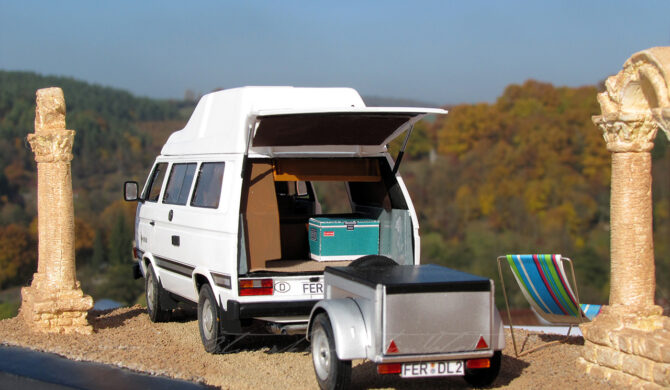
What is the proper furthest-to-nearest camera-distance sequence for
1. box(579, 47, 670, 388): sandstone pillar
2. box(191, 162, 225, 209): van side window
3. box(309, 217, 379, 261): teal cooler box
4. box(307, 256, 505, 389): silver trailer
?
box(309, 217, 379, 261): teal cooler box, box(191, 162, 225, 209): van side window, box(579, 47, 670, 388): sandstone pillar, box(307, 256, 505, 389): silver trailer

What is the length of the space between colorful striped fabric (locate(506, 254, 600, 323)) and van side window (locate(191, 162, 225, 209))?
2874 mm

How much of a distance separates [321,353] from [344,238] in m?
2.08

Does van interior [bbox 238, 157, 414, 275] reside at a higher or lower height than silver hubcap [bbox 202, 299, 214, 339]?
higher

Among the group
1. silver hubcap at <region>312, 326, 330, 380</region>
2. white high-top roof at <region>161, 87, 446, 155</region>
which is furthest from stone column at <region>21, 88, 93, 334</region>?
silver hubcap at <region>312, 326, 330, 380</region>

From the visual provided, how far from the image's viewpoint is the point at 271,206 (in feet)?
26.1

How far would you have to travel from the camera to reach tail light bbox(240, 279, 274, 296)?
24.4 feet

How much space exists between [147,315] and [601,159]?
161 ft

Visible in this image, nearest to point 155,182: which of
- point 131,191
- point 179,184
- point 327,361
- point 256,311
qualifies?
point 131,191

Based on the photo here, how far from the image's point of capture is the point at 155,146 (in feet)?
221

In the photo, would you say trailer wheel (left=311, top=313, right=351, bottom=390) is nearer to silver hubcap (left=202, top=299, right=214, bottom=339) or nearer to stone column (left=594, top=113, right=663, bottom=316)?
silver hubcap (left=202, top=299, right=214, bottom=339)

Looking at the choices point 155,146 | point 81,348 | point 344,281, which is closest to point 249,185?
point 344,281

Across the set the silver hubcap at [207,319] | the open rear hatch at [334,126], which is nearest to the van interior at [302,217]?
the open rear hatch at [334,126]

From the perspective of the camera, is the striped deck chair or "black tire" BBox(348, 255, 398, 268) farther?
the striped deck chair

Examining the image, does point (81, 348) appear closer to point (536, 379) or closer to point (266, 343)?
point (266, 343)
